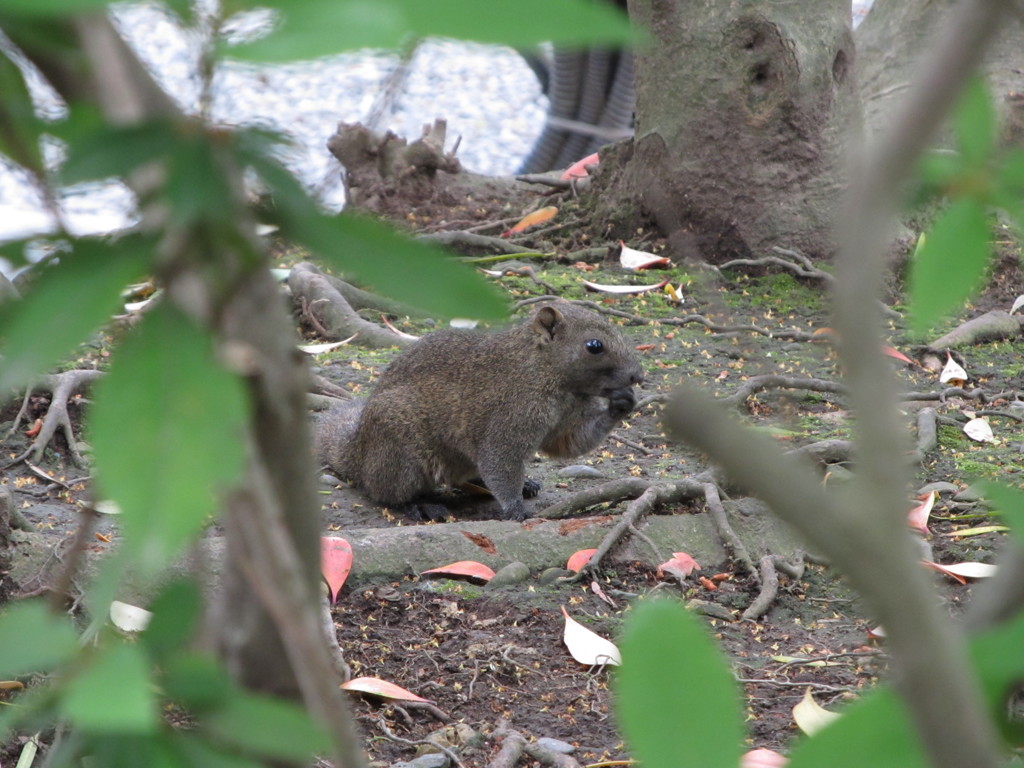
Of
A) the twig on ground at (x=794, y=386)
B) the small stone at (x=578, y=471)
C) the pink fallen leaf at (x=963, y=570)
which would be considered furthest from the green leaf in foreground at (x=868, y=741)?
the small stone at (x=578, y=471)

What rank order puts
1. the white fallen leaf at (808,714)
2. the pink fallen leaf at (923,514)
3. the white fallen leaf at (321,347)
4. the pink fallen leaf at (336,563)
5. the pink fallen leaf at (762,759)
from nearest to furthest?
the pink fallen leaf at (762,759), the white fallen leaf at (808,714), the pink fallen leaf at (336,563), the pink fallen leaf at (923,514), the white fallen leaf at (321,347)

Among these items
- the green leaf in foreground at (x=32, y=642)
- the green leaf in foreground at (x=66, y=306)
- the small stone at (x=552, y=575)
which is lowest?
the small stone at (x=552, y=575)

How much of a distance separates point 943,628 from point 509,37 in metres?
0.31

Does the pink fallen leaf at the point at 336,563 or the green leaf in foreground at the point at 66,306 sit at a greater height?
the green leaf in foreground at the point at 66,306

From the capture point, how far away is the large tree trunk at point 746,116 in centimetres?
635

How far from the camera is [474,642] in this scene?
3.36m

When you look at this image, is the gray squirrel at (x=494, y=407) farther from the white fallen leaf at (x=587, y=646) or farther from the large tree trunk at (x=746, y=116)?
the large tree trunk at (x=746, y=116)

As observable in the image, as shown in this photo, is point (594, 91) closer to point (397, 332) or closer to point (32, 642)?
point (397, 332)

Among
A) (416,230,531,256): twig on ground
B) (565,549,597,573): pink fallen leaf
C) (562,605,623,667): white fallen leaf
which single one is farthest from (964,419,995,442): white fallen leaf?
(416,230,531,256): twig on ground

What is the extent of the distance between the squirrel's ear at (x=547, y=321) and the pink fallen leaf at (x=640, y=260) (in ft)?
6.88

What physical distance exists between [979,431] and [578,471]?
1710 millimetres

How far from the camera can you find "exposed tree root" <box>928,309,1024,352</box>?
20.3 ft

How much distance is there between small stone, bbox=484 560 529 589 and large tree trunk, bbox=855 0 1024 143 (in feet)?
16.1

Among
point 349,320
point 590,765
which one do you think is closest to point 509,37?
point 590,765
